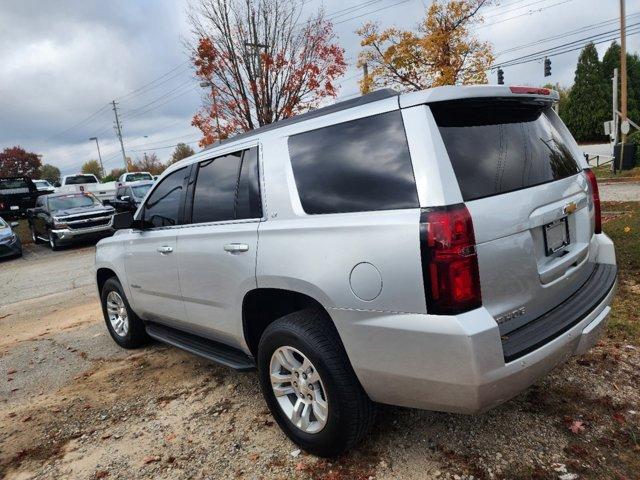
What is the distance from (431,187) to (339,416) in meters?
1.31

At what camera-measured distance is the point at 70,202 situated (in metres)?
14.4

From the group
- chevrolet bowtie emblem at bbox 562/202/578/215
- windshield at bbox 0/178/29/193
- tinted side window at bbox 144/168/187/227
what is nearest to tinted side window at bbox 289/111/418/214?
chevrolet bowtie emblem at bbox 562/202/578/215

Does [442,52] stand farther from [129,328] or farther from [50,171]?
[50,171]

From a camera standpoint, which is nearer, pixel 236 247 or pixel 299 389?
pixel 299 389

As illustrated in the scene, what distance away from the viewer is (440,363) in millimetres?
2061

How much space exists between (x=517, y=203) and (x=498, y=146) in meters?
0.35

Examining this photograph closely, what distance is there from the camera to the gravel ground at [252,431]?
2543mm

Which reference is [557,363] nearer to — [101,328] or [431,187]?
[431,187]

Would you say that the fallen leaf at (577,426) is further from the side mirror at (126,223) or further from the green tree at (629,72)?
the green tree at (629,72)

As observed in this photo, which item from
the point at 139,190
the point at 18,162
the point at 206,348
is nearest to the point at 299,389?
the point at 206,348

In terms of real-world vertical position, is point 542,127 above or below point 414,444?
above

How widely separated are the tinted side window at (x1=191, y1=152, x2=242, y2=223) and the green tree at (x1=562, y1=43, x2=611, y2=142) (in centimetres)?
4360

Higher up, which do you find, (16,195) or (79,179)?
(79,179)

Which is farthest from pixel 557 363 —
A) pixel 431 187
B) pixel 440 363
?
pixel 431 187
